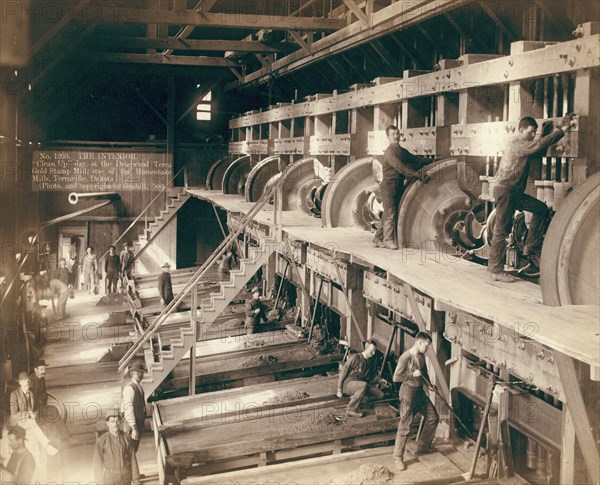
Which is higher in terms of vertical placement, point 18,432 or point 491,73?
Result: point 491,73

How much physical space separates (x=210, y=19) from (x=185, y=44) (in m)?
4.95

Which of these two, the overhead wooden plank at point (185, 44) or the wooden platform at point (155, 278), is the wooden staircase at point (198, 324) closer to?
the overhead wooden plank at point (185, 44)

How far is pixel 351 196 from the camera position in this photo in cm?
1023

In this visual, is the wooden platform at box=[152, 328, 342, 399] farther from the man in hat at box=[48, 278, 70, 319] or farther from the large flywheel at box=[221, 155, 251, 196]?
the man in hat at box=[48, 278, 70, 319]

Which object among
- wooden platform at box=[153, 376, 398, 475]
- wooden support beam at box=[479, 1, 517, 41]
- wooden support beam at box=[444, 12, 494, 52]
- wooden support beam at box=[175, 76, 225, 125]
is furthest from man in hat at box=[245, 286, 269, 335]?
wooden support beam at box=[175, 76, 225, 125]

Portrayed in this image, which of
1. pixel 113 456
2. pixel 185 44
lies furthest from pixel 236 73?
pixel 113 456

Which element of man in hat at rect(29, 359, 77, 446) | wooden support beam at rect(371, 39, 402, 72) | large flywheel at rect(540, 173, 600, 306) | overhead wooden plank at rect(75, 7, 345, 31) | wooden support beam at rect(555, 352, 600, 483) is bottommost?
man in hat at rect(29, 359, 77, 446)

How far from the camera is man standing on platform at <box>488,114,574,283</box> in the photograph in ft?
18.7

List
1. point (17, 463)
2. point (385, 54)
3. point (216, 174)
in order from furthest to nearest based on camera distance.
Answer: point (216, 174), point (385, 54), point (17, 463)

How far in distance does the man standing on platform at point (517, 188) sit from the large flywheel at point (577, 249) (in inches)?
36.3

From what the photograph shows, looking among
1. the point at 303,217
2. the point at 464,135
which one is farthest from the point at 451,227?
the point at 303,217

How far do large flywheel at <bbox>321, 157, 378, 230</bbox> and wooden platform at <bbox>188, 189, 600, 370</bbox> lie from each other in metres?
0.95

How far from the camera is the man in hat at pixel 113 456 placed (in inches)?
350

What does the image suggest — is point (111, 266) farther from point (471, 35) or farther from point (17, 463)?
point (471, 35)
